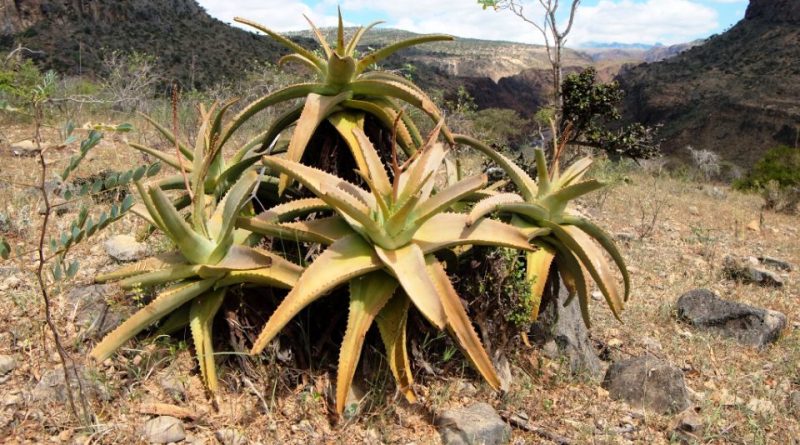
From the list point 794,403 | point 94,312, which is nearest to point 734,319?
point 794,403

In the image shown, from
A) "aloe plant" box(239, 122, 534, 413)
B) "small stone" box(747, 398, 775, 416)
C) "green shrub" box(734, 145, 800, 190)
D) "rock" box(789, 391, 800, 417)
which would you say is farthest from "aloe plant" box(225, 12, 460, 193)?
"green shrub" box(734, 145, 800, 190)

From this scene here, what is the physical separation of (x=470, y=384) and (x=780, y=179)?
11586 millimetres

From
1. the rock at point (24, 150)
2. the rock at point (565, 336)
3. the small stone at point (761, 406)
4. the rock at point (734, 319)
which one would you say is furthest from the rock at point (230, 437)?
the rock at point (24, 150)

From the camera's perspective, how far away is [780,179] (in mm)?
11406

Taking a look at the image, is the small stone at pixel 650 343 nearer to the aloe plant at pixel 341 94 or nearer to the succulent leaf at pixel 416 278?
the aloe plant at pixel 341 94

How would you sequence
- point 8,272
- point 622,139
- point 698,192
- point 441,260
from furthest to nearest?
1. point 698,192
2. point 622,139
3. point 8,272
4. point 441,260

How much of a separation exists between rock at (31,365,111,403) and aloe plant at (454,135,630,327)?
1679mm

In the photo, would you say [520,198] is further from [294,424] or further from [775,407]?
[775,407]

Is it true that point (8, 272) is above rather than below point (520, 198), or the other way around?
below

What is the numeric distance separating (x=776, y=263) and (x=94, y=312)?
606 cm

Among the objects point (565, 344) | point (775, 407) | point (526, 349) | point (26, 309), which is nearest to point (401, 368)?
point (526, 349)

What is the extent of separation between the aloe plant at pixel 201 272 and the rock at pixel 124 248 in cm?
96

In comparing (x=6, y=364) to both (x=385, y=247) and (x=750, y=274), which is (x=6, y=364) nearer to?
(x=385, y=247)

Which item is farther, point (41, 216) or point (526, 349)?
point (41, 216)
